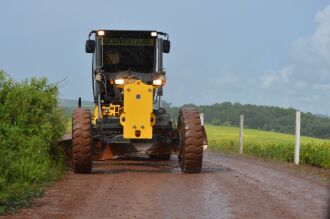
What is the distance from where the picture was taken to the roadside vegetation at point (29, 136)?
12.8m

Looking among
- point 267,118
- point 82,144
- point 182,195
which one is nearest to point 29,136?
point 82,144

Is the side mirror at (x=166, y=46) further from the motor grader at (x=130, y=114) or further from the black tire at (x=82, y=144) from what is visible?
the black tire at (x=82, y=144)

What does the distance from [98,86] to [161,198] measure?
7255mm

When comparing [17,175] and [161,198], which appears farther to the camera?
[17,175]

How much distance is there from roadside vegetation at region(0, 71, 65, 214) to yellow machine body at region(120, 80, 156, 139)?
5.89ft

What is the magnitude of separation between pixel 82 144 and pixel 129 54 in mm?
4126

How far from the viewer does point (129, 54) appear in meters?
18.5

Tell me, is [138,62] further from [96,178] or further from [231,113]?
[231,113]

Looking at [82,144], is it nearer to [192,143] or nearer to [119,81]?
[192,143]

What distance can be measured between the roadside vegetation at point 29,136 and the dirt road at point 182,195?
47cm

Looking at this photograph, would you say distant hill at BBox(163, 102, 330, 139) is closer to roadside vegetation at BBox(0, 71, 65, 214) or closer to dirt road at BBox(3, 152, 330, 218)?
roadside vegetation at BBox(0, 71, 65, 214)

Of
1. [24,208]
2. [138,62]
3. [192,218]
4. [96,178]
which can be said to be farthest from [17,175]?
[138,62]

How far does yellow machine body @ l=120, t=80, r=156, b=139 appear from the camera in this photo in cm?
1587

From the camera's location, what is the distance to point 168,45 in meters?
18.1
